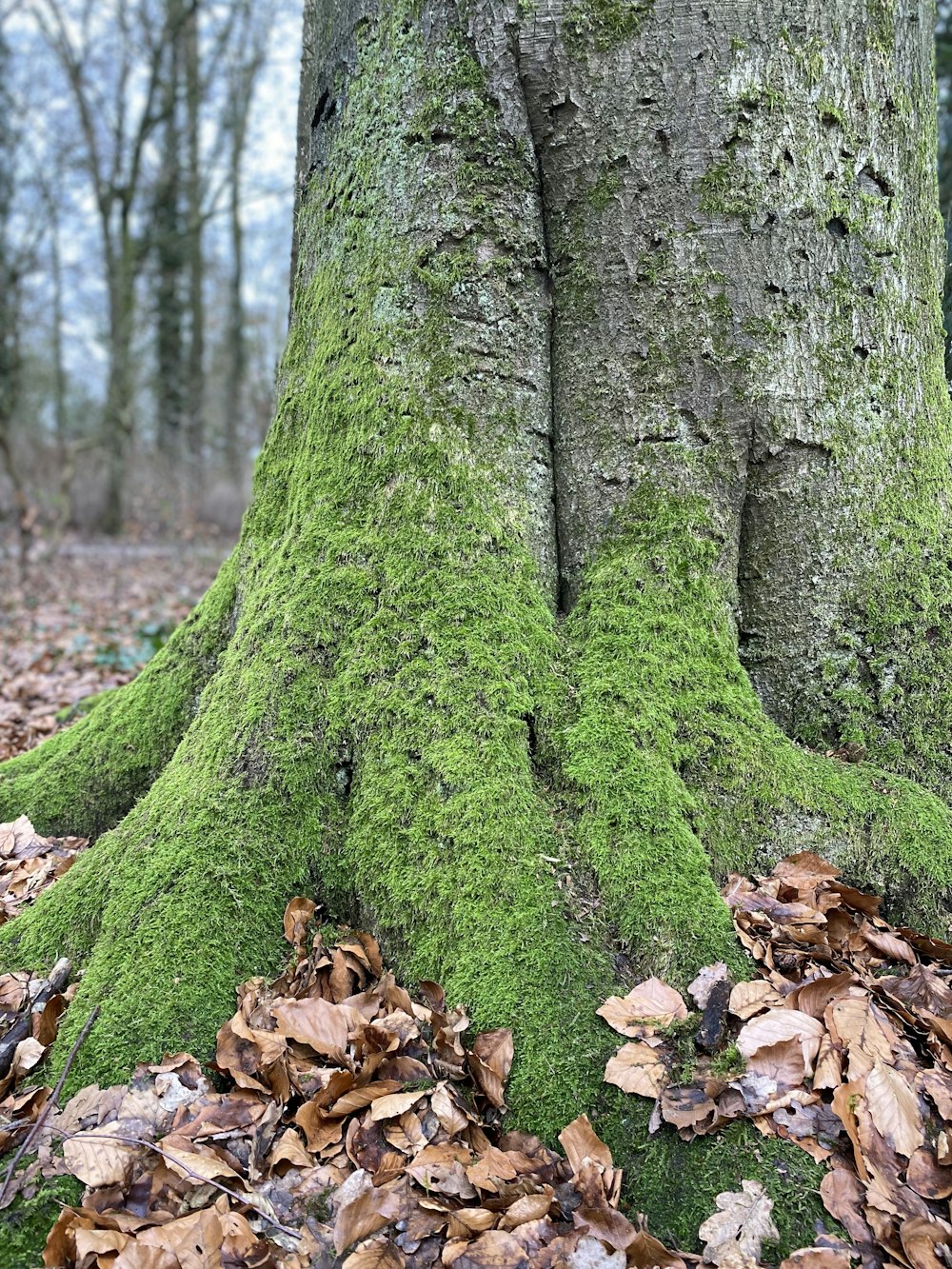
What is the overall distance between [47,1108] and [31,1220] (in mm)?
224

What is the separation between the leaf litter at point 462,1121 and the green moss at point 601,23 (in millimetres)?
2605

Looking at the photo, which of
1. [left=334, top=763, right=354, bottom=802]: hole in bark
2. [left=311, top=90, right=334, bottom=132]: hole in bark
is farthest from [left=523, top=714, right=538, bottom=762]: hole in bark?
[left=311, top=90, right=334, bottom=132]: hole in bark

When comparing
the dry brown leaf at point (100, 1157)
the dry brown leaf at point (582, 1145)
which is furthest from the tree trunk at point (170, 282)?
the dry brown leaf at point (582, 1145)

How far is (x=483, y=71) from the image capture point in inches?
103

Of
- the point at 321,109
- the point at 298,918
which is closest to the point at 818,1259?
the point at 298,918

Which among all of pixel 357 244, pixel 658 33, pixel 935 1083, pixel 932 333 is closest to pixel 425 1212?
pixel 935 1083

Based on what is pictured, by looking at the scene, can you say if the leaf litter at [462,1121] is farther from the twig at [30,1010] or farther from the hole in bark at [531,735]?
the hole in bark at [531,735]

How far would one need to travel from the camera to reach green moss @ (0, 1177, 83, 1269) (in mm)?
1698

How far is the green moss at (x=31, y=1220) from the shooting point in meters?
1.70

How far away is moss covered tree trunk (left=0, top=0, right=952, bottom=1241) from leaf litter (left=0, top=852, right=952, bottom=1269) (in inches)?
8.8

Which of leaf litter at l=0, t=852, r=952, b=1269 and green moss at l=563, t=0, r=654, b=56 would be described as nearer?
leaf litter at l=0, t=852, r=952, b=1269

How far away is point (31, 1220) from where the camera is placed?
1743 millimetres

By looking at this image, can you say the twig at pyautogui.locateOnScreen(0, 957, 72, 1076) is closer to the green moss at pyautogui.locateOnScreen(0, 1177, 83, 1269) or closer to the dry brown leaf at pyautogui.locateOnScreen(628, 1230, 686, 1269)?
the green moss at pyautogui.locateOnScreen(0, 1177, 83, 1269)

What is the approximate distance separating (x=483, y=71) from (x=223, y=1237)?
10.5ft
